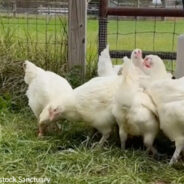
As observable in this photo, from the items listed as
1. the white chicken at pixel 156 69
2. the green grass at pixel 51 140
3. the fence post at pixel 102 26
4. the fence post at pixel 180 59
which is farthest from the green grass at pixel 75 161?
the fence post at pixel 102 26

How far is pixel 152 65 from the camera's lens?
4832 mm

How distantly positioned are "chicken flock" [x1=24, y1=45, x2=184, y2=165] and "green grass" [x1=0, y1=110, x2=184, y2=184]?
16 centimetres

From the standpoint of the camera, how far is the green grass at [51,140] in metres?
3.94

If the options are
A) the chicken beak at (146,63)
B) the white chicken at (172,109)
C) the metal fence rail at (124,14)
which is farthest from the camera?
the metal fence rail at (124,14)

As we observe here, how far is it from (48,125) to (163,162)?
4.09ft

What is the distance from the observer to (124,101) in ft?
13.8

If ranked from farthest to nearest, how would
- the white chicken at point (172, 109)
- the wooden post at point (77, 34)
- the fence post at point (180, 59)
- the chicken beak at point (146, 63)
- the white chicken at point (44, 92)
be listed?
1. the wooden post at point (77, 34)
2. the fence post at point (180, 59)
3. the chicken beak at point (146, 63)
4. the white chicken at point (44, 92)
5. the white chicken at point (172, 109)

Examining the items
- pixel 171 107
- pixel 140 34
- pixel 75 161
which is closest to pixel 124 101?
pixel 171 107

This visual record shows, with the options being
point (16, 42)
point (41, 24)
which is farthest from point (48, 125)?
point (41, 24)

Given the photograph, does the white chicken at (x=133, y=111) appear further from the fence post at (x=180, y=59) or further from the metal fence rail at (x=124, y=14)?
the metal fence rail at (x=124, y=14)

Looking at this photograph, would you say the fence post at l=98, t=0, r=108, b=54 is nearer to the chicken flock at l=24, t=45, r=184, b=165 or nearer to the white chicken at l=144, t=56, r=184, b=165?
the chicken flock at l=24, t=45, r=184, b=165

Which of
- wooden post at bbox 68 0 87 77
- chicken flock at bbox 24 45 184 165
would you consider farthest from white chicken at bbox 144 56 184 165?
wooden post at bbox 68 0 87 77

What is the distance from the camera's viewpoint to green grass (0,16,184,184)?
3939 millimetres

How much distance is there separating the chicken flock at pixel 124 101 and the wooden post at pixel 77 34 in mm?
706
